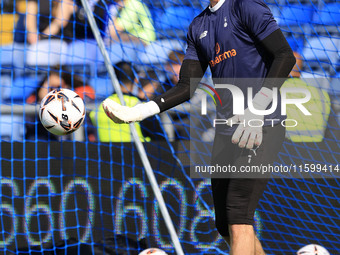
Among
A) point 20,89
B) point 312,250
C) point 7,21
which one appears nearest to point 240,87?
point 312,250

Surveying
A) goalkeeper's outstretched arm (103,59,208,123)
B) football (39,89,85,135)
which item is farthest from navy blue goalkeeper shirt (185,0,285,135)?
football (39,89,85,135)

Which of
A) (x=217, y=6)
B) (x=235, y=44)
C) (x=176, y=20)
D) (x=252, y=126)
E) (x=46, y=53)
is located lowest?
(x=252, y=126)

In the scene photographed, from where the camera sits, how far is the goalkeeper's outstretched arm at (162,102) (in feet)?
8.80

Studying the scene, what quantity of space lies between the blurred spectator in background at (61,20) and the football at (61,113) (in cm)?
189

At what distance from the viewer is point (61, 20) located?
5.10 m

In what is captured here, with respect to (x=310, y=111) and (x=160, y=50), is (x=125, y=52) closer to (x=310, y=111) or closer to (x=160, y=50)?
(x=160, y=50)

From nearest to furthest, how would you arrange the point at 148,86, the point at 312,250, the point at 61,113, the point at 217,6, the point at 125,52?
the point at 217,6, the point at 61,113, the point at 312,250, the point at 148,86, the point at 125,52

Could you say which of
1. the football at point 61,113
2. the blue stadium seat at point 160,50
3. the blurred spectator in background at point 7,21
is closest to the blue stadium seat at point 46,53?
the blurred spectator in background at point 7,21

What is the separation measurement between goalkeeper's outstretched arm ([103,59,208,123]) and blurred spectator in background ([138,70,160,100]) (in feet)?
5.96

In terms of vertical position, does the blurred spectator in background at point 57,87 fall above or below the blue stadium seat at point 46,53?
below

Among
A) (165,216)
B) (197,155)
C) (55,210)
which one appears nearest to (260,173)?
(165,216)

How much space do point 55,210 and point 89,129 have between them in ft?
2.76

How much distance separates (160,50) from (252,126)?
2.72 metres

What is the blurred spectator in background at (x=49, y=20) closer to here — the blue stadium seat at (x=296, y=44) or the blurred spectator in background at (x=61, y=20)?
the blurred spectator in background at (x=61, y=20)
